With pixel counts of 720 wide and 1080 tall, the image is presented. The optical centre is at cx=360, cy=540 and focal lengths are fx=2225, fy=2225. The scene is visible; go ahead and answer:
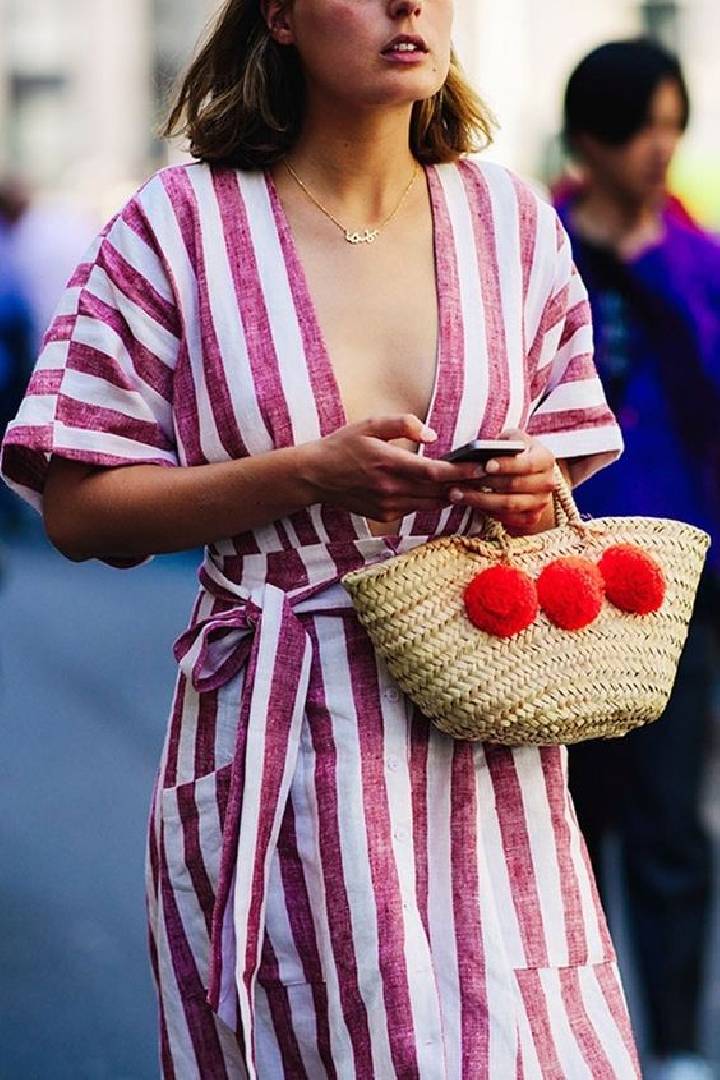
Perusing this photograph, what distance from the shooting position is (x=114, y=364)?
2506 mm

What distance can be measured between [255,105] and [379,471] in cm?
58

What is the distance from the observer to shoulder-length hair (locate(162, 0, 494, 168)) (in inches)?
104

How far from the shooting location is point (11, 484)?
2658 millimetres

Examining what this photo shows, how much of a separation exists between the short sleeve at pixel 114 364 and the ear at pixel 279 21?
0.28 meters

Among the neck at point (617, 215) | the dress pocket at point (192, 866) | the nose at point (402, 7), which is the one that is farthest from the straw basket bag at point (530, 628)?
the neck at point (617, 215)

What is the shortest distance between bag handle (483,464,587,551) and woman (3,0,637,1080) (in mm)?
44

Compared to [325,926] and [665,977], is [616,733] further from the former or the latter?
[665,977]

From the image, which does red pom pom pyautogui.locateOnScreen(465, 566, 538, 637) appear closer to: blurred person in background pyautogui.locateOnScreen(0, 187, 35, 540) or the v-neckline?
the v-neckline

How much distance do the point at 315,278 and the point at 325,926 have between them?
28.9 inches

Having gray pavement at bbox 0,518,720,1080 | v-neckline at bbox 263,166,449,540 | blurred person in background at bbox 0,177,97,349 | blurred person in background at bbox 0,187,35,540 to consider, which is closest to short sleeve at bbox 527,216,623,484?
v-neckline at bbox 263,166,449,540

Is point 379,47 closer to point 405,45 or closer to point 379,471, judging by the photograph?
point 405,45

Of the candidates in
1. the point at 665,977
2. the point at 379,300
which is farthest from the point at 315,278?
the point at 665,977

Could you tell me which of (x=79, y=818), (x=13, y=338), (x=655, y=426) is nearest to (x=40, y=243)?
(x=13, y=338)

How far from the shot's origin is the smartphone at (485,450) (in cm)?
225
